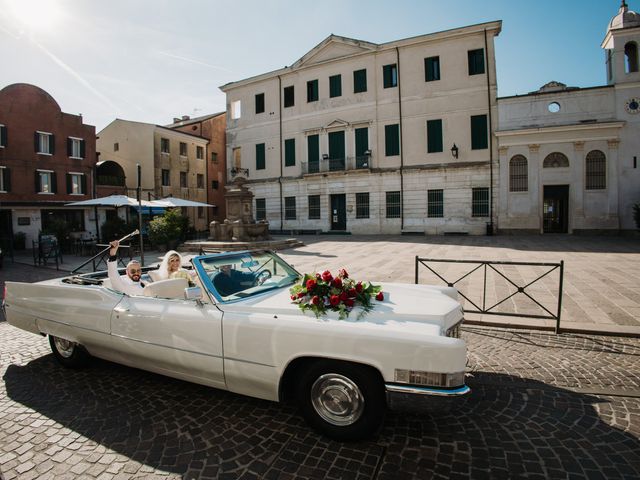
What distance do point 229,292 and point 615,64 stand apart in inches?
1077

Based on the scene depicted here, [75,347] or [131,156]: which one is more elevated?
[131,156]

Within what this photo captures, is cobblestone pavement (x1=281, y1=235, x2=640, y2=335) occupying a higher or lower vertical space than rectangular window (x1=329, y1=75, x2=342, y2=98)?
lower

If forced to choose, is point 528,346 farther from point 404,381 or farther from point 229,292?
point 229,292

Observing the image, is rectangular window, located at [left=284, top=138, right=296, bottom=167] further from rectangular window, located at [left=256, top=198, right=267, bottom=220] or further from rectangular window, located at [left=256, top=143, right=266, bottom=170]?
rectangular window, located at [left=256, top=198, right=267, bottom=220]

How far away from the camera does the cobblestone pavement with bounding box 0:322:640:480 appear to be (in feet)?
8.61

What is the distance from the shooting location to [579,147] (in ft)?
70.5

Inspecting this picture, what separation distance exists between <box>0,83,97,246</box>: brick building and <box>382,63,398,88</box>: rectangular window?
2298 cm

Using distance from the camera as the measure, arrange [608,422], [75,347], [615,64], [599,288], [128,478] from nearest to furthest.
Answer: 1. [128,478]
2. [608,422]
3. [75,347]
4. [599,288]
5. [615,64]

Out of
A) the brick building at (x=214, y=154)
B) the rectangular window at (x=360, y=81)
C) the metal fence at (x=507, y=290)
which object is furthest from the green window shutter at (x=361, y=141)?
the metal fence at (x=507, y=290)

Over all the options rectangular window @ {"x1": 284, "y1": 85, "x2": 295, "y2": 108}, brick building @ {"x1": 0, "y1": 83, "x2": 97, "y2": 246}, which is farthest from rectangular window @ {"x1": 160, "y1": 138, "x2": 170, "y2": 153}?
rectangular window @ {"x1": 284, "y1": 85, "x2": 295, "y2": 108}

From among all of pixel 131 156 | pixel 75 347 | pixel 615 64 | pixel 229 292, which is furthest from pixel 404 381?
pixel 131 156

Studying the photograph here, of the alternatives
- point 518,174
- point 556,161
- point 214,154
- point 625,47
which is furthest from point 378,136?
point 214,154

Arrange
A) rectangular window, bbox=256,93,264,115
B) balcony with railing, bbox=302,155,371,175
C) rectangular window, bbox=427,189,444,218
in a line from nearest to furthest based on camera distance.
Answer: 1. rectangular window, bbox=427,189,444,218
2. balcony with railing, bbox=302,155,371,175
3. rectangular window, bbox=256,93,264,115

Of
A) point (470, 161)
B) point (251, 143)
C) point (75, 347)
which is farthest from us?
point (251, 143)
